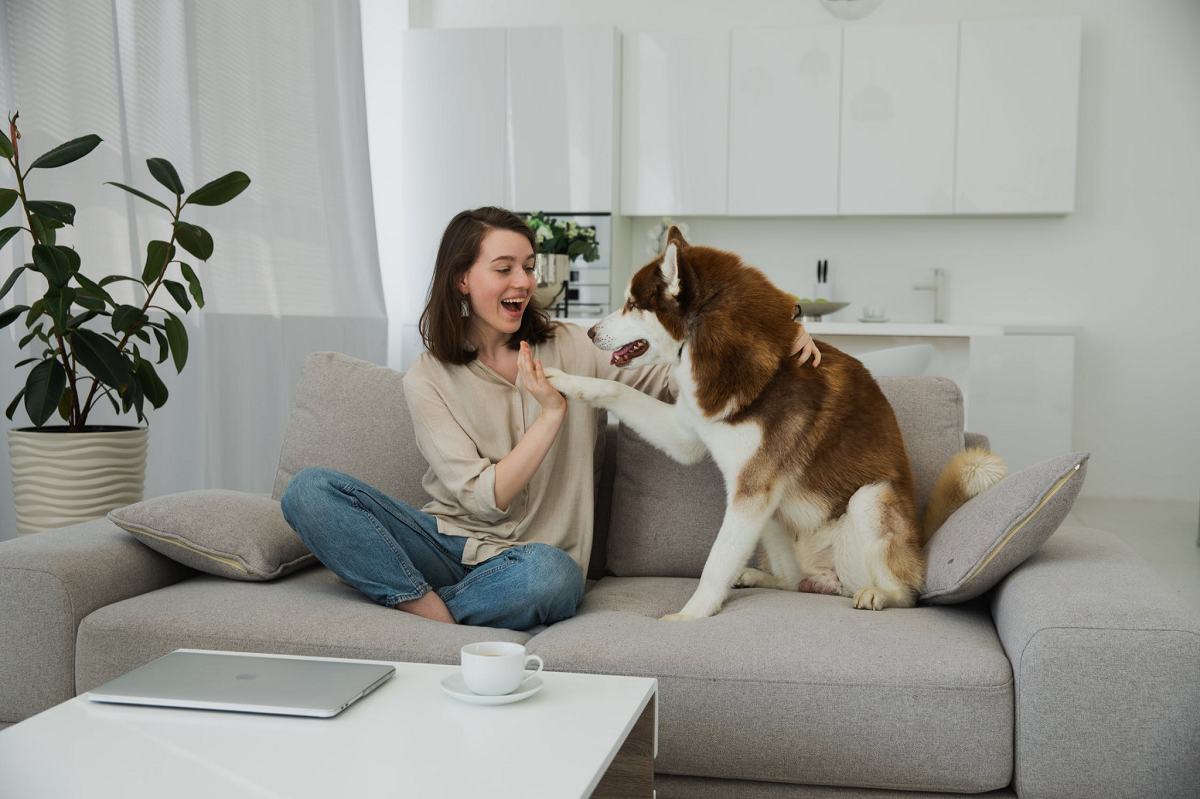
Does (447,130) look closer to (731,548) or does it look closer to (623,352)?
(623,352)

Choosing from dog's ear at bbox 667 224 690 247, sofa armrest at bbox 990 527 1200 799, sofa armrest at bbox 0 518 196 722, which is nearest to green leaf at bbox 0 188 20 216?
sofa armrest at bbox 0 518 196 722

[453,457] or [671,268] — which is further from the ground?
[671,268]

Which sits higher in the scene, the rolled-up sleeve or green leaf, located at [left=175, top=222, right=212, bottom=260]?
green leaf, located at [left=175, top=222, right=212, bottom=260]

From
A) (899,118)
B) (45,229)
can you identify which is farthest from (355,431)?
(899,118)

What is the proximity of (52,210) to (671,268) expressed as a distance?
58.0 inches

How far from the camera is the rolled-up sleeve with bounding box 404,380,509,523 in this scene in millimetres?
1820

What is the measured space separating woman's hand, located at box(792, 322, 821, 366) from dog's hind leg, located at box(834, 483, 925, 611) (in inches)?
10.2

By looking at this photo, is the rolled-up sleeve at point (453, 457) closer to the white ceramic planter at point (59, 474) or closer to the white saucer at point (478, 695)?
the white saucer at point (478, 695)

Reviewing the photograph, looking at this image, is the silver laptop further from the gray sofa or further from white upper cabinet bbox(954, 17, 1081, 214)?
white upper cabinet bbox(954, 17, 1081, 214)

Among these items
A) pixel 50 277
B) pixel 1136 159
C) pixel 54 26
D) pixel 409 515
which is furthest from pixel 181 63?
pixel 1136 159

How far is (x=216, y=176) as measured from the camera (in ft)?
11.5

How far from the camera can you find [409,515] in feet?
5.93

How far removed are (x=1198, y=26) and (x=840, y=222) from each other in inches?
76.6

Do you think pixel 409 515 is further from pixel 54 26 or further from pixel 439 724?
pixel 54 26
